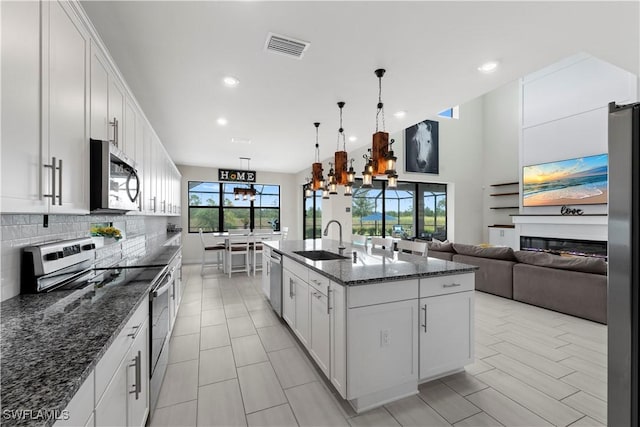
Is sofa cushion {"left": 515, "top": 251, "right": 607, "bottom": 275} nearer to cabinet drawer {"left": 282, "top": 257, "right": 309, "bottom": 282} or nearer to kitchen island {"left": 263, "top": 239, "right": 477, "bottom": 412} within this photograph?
kitchen island {"left": 263, "top": 239, "right": 477, "bottom": 412}

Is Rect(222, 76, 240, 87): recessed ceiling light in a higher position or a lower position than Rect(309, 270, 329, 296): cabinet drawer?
higher

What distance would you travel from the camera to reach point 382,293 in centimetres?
191

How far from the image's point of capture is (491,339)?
9.55ft

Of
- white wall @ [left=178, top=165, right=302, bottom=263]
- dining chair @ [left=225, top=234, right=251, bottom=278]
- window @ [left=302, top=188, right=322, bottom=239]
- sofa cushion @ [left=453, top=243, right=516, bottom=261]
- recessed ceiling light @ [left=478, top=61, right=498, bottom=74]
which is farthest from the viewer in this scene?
window @ [left=302, top=188, right=322, bottom=239]

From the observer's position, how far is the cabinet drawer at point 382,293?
1841 millimetres

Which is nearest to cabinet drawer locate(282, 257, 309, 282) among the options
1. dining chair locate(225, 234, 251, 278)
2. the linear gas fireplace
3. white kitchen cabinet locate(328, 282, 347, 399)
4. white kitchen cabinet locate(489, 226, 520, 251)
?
white kitchen cabinet locate(328, 282, 347, 399)

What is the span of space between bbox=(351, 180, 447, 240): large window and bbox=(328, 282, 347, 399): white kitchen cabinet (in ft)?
17.6

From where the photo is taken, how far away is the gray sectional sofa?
3244 mm

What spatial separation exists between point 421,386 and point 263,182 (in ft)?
24.0

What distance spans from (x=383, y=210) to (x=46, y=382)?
296 inches

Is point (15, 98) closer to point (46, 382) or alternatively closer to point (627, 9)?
point (46, 382)

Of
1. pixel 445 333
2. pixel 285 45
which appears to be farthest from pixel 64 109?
pixel 445 333

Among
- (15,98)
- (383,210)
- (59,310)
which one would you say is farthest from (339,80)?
(383,210)

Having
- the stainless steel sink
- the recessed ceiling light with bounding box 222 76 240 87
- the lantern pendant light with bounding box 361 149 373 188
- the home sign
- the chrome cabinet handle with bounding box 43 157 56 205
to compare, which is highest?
the recessed ceiling light with bounding box 222 76 240 87
